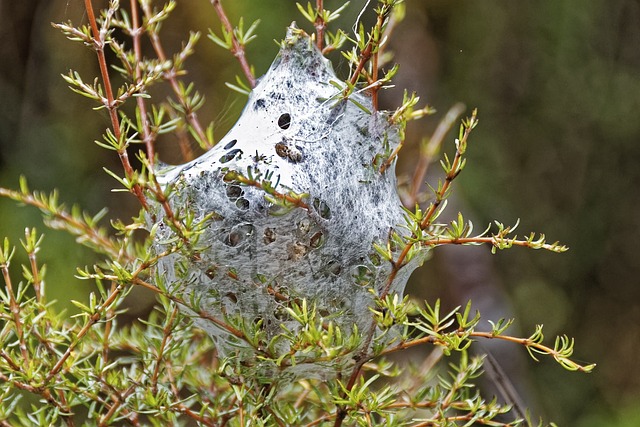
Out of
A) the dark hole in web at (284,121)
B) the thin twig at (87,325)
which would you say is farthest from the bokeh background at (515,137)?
the thin twig at (87,325)

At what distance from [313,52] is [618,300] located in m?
2.90

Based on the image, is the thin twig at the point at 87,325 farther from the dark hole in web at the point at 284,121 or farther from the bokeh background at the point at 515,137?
the bokeh background at the point at 515,137

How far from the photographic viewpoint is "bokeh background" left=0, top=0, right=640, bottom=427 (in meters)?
2.75

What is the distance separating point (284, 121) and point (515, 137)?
2572 millimetres

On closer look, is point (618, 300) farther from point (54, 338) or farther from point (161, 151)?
point (54, 338)

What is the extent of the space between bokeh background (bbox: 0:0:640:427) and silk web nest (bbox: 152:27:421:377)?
5.26 feet

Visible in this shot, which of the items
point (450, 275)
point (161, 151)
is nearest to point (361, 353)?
point (450, 275)

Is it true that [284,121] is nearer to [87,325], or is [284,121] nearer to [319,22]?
[319,22]

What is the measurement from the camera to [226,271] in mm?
812

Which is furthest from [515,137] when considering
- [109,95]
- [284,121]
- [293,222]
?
[109,95]

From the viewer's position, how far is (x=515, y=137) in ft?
11.0

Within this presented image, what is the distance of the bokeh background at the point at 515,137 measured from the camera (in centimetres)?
275

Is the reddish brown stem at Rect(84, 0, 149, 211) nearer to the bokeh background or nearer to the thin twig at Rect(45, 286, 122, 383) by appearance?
the thin twig at Rect(45, 286, 122, 383)

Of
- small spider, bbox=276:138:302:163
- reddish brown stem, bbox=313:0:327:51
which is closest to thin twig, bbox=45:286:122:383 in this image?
small spider, bbox=276:138:302:163
